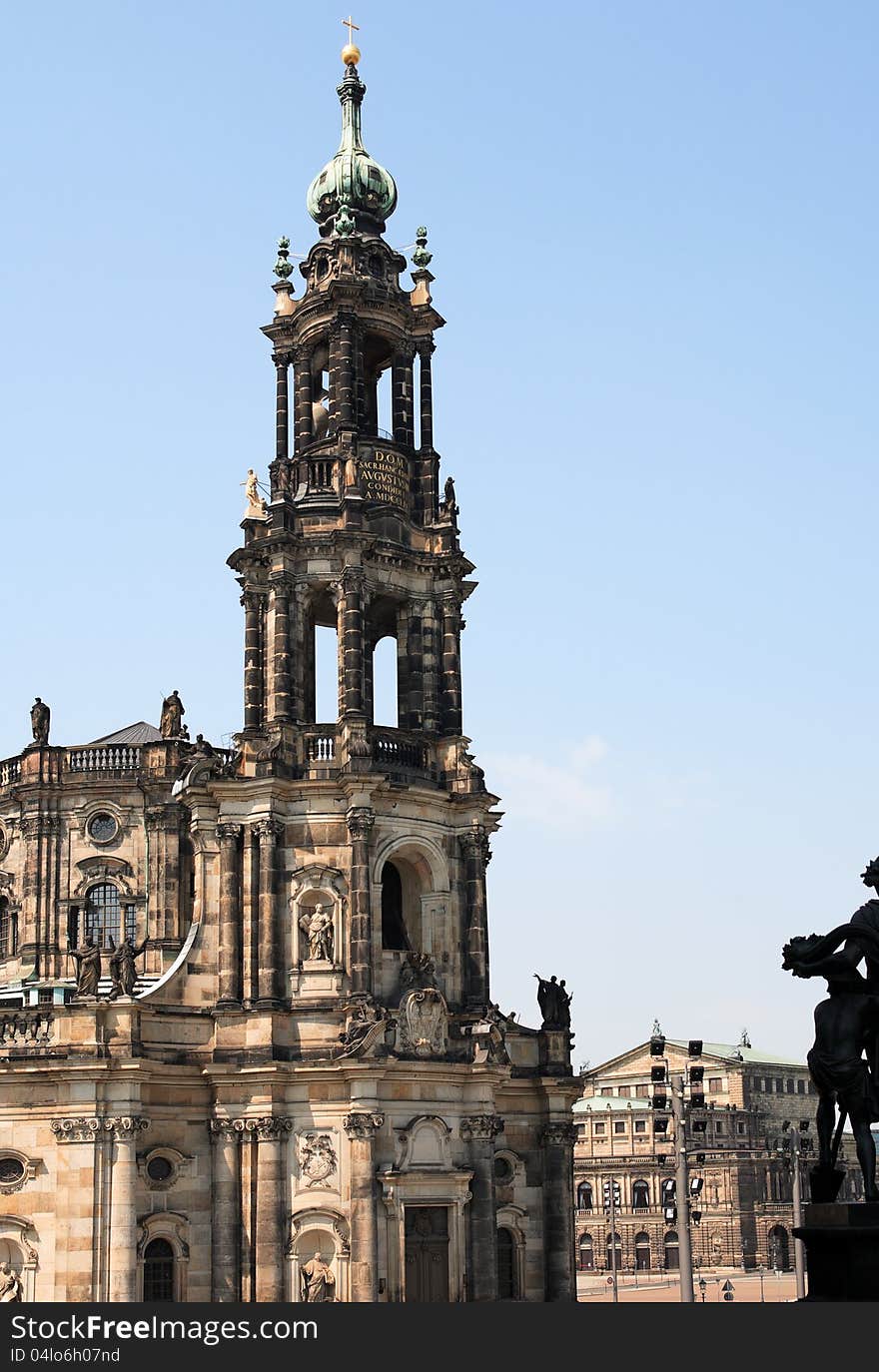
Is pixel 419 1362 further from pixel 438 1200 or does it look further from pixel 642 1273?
pixel 642 1273

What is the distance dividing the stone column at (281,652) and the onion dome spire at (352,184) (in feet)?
49.0

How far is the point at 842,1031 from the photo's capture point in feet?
72.0

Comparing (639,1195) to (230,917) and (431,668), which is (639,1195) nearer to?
(431,668)

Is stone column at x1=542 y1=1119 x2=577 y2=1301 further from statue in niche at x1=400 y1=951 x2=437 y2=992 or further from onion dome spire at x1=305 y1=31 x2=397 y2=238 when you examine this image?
onion dome spire at x1=305 y1=31 x2=397 y2=238

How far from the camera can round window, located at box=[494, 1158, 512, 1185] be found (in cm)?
5934

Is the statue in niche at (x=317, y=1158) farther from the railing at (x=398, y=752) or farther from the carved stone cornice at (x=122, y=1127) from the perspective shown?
the railing at (x=398, y=752)

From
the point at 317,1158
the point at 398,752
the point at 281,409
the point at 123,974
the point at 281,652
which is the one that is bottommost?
the point at 317,1158

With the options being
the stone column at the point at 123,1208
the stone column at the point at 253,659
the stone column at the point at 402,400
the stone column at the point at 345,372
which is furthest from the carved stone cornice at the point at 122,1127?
the stone column at the point at 402,400

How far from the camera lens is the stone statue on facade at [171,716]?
69.9 m

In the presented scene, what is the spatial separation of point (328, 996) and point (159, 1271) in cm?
957

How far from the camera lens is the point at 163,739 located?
68.9 metres

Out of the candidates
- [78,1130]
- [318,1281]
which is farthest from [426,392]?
[318,1281]

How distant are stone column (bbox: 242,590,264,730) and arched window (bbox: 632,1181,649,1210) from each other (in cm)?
8572

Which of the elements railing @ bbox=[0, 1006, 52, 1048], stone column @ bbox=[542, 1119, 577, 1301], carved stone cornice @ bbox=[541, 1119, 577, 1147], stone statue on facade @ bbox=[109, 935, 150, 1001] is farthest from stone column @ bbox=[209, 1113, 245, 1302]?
carved stone cornice @ bbox=[541, 1119, 577, 1147]
